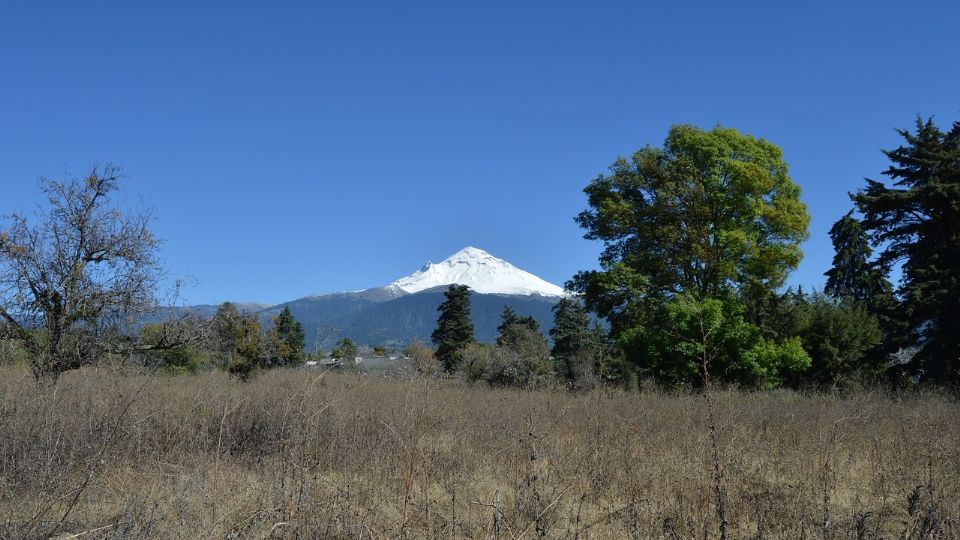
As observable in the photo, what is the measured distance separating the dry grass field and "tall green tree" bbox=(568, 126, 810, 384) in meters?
9.79

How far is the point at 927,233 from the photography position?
84.5ft

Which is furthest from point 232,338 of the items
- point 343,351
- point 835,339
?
point 835,339

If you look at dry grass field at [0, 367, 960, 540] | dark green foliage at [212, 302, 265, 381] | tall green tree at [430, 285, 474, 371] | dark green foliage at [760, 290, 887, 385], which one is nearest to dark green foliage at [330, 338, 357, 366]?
dry grass field at [0, 367, 960, 540]

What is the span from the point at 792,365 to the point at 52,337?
62.1ft

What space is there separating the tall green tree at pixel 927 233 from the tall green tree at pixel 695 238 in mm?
4919

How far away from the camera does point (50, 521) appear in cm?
435

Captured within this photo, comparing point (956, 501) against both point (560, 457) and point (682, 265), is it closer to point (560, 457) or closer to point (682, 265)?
point (560, 457)

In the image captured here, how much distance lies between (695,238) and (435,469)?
16.1 meters

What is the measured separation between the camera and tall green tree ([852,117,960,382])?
20.5m

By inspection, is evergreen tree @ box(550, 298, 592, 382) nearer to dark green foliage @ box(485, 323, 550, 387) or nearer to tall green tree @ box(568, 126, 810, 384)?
dark green foliage @ box(485, 323, 550, 387)

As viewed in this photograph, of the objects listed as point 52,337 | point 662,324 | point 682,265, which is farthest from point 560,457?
point 682,265

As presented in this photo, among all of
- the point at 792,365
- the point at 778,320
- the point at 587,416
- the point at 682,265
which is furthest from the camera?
the point at 778,320

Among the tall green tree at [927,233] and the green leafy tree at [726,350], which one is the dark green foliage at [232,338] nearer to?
the green leafy tree at [726,350]

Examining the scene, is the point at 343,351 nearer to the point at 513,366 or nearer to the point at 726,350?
the point at 726,350
